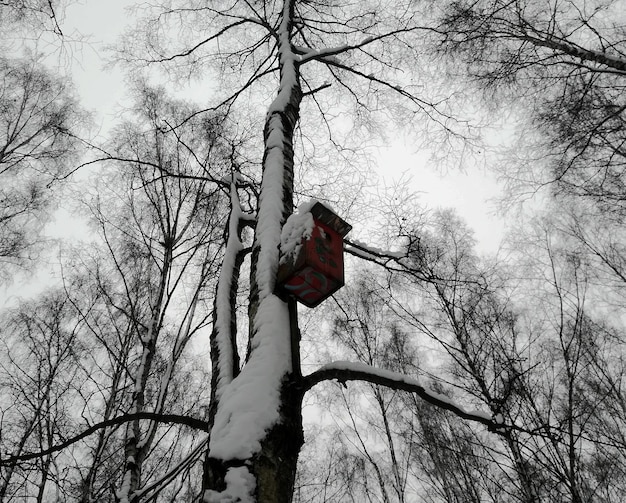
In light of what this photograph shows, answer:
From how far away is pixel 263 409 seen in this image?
1290mm

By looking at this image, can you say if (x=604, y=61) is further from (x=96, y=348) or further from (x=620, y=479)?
(x=96, y=348)

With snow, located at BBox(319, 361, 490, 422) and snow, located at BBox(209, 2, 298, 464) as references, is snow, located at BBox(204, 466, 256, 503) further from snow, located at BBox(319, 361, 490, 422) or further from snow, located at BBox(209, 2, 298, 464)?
snow, located at BBox(319, 361, 490, 422)

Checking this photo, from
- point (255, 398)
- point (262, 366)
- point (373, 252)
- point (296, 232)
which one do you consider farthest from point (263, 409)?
point (373, 252)

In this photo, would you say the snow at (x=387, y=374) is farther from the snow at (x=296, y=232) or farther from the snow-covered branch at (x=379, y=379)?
the snow at (x=296, y=232)

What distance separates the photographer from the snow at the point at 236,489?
111 cm

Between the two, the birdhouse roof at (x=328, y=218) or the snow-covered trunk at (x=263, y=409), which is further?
the birdhouse roof at (x=328, y=218)

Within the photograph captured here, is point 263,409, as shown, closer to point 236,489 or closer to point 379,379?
point 236,489

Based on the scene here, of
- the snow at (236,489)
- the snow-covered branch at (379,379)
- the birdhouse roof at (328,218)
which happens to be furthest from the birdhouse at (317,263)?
the snow at (236,489)

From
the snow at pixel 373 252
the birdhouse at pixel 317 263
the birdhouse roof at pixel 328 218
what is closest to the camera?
the birdhouse at pixel 317 263

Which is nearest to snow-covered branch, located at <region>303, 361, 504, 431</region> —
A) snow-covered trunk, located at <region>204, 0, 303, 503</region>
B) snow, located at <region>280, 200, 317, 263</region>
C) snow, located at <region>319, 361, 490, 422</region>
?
snow, located at <region>319, 361, 490, 422</region>

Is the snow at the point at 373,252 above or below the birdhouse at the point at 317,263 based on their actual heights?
above

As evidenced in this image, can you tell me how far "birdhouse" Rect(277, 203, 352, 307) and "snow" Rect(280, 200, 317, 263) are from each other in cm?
1

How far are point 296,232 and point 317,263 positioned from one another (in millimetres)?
203

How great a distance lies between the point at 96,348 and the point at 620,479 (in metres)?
9.96
